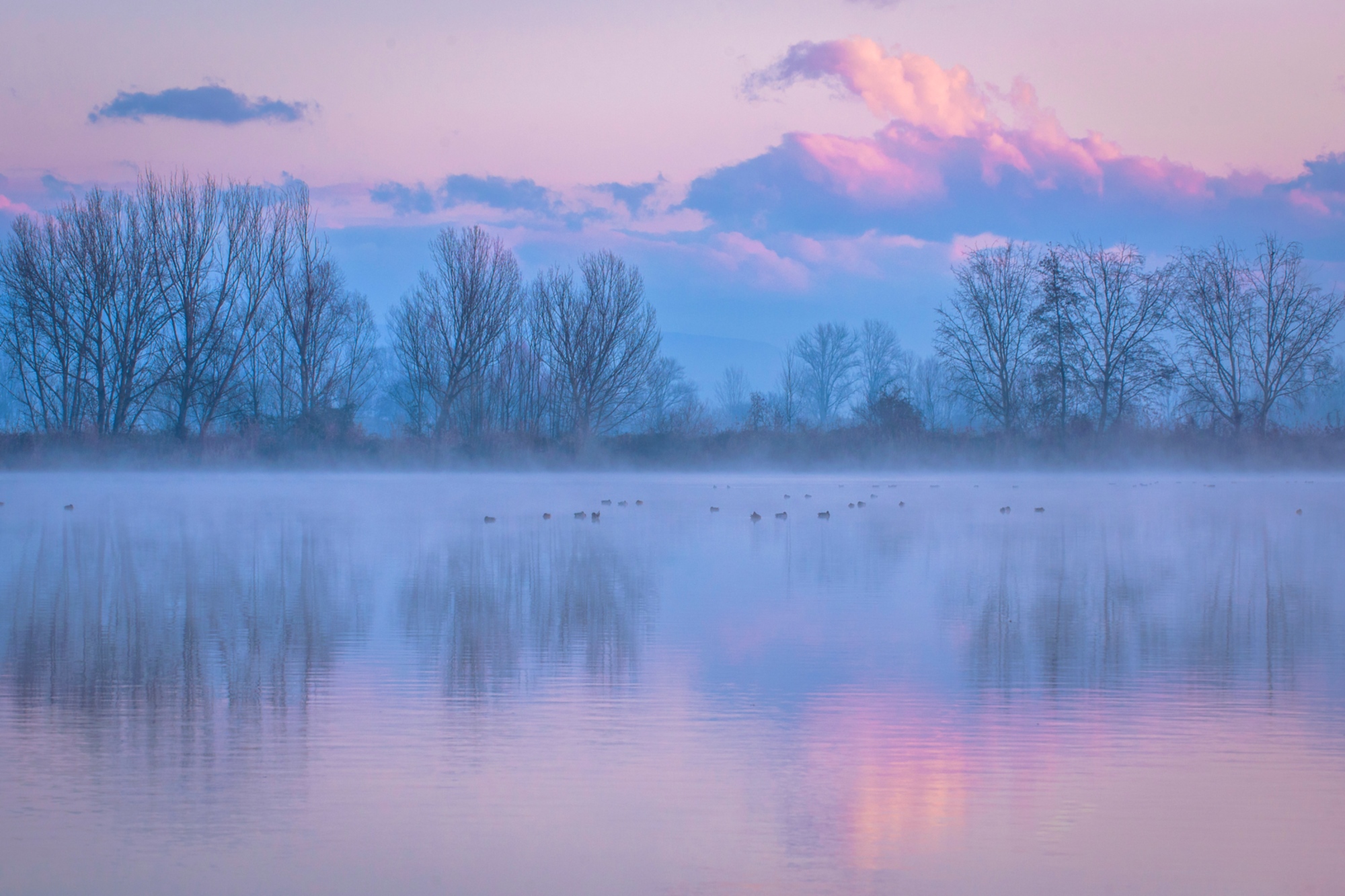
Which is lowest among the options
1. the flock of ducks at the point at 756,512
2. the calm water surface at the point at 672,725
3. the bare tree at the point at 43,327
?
the calm water surface at the point at 672,725

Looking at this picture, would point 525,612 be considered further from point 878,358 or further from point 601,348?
point 878,358

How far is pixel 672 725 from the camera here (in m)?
4.88

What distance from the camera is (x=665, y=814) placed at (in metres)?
3.71

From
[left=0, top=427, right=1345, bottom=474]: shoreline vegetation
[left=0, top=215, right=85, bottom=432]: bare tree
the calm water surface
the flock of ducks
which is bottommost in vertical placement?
the calm water surface

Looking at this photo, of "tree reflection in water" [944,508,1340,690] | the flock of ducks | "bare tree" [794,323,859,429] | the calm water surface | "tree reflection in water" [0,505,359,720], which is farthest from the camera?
"bare tree" [794,323,859,429]

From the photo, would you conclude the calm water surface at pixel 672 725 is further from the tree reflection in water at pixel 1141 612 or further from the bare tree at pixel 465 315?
the bare tree at pixel 465 315

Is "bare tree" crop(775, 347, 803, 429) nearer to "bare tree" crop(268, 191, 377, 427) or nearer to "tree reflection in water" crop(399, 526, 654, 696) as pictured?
"bare tree" crop(268, 191, 377, 427)

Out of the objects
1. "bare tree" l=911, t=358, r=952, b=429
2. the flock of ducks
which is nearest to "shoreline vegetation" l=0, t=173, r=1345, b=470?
the flock of ducks

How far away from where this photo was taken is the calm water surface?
334 centimetres

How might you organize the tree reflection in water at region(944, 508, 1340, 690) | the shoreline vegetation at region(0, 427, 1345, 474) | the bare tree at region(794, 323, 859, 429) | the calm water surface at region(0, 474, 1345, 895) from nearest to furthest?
the calm water surface at region(0, 474, 1345, 895) → the tree reflection in water at region(944, 508, 1340, 690) → the shoreline vegetation at region(0, 427, 1345, 474) → the bare tree at region(794, 323, 859, 429)

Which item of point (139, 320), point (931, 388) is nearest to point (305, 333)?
point (139, 320)

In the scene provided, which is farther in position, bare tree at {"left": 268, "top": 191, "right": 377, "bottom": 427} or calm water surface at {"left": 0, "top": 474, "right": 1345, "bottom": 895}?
bare tree at {"left": 268, "top": 191, "right": 377, "bottom": 427}

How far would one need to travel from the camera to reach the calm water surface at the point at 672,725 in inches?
131

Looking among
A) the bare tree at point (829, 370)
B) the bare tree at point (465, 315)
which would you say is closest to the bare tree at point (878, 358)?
the bare tree at point (829, 370)
